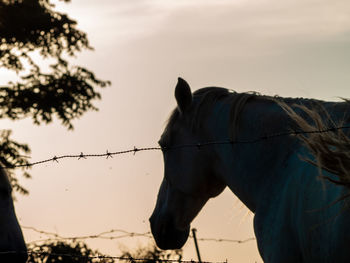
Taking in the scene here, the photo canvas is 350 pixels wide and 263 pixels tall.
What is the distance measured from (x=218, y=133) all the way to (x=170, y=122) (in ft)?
1.53

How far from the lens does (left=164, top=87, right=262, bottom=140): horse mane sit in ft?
15.1

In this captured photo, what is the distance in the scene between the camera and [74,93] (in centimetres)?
1562

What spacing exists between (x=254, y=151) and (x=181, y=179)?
29.9 inches

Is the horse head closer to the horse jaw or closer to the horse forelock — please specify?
the horse jaw

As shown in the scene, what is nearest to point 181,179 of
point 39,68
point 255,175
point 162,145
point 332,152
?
point 162,145

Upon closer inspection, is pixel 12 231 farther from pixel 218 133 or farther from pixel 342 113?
pixel 342 113

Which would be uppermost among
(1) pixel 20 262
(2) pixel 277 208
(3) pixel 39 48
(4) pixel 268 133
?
(3) pixel 39 48

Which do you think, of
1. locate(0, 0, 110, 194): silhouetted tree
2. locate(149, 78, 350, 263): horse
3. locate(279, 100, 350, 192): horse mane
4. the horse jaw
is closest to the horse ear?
locate(149, 78, 350, 263): horse

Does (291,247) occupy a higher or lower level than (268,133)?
lower

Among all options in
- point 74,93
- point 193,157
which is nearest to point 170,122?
point 193,157

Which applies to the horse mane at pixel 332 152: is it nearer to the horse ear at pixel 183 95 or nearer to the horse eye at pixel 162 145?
the horse ear at pixel 183 95

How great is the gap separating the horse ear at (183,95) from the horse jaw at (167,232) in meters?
0.85

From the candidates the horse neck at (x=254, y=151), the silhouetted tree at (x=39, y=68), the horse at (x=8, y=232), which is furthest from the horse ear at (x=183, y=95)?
the silhouetted tree at (x=39, y=68)

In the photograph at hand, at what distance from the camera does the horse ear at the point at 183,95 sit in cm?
482
